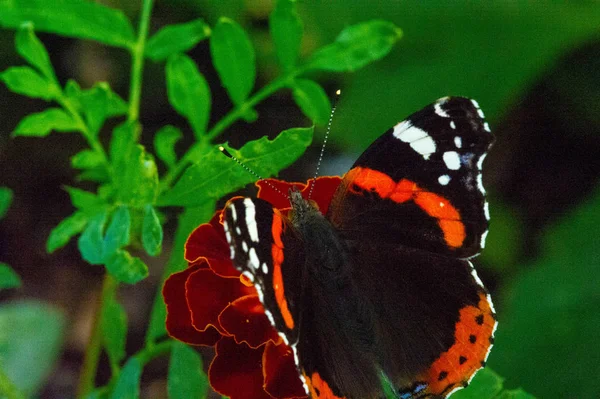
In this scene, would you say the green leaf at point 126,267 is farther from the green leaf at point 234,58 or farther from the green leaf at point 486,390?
the green leaf at point 486,390

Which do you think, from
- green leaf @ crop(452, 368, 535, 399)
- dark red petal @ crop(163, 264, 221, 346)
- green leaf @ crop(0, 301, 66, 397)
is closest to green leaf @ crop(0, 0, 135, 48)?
dark red petal @ crop(163, 264, 221, 346)

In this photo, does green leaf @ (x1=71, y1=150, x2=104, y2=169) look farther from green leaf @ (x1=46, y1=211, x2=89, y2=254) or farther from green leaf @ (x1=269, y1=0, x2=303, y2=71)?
green leaf @ (x1=269, y1=0, x2=303, y2=71)

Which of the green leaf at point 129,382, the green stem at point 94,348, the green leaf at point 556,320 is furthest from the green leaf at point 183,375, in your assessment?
the green leaf at point 556,320

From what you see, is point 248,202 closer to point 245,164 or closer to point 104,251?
point 245,164

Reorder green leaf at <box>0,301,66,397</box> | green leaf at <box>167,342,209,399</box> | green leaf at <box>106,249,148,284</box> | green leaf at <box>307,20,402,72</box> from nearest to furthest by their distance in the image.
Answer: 1. green leaf at <box>106,249,148,284</box>
2. green leaf at <box>167,342,209,399</box>
3. green leaf at <box>307,20,402,72</box>
4. green leaf at <box>0,301,66,397</box>

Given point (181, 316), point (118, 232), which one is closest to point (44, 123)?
point (118, 232)

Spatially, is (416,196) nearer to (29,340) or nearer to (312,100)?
(312,100)
